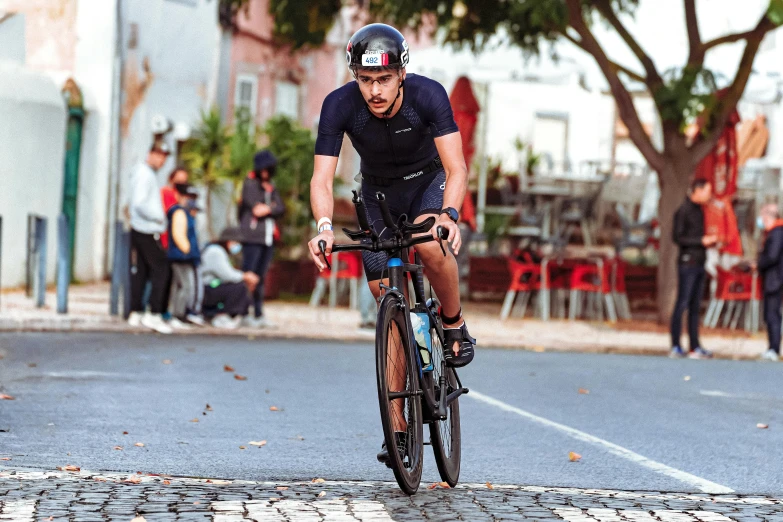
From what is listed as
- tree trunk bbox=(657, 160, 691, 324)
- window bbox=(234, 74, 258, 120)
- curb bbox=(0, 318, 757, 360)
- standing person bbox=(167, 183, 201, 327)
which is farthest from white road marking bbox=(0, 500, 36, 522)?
window bbox=(234, 74, 258, 120)

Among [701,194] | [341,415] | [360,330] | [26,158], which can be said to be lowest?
[360,330]

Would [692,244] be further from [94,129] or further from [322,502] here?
[94,129]

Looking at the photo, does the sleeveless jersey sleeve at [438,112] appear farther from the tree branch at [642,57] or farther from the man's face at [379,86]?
the tree branch at [642,57]

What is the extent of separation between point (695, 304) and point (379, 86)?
36.5 ft

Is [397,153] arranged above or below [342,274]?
above

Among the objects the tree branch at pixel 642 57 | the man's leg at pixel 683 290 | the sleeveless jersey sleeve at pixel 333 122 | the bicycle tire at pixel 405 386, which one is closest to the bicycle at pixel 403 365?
the bicycle tire at pixel 405 386

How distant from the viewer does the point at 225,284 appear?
17.5 meters

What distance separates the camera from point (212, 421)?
9227mm

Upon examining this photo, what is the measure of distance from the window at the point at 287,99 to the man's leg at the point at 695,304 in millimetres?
21677

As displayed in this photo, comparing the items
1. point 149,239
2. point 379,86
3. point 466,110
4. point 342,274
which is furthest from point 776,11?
point 379,86

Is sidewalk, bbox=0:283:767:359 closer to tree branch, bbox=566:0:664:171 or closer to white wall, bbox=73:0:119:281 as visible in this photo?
white wall, bbox=73:0:119:281

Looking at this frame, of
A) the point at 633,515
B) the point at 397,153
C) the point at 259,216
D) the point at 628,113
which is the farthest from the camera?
the point at 628,113

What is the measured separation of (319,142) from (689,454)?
3.18m

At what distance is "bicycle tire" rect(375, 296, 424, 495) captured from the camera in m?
5.99
